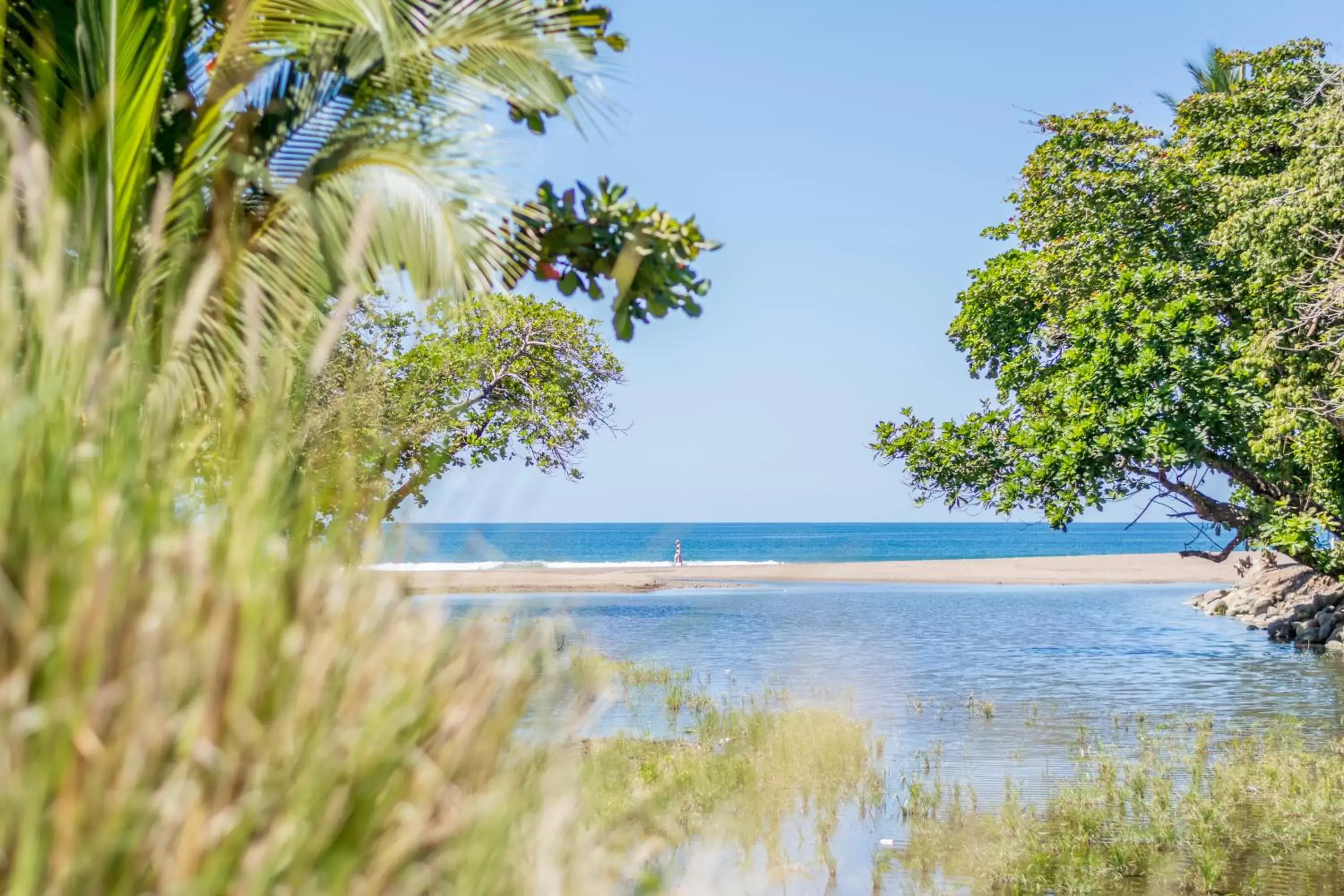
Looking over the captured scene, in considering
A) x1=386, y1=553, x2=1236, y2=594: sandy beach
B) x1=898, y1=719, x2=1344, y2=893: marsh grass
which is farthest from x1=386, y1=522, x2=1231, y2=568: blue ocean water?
x1=898, y1=719, x2=1344, y2=893: marsh grass

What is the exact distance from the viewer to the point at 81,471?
2457mm

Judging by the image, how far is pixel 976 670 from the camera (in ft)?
74.0

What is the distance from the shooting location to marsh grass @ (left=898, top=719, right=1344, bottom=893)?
28.5ft

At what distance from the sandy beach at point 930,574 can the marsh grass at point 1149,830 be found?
3359 cm

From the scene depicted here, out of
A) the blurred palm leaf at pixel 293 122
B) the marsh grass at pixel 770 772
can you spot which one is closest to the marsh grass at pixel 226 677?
the blurred palm leaf at pixel 293 122

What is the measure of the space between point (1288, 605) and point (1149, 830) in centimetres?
2439

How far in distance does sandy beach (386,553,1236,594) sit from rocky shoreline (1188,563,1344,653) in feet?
46.3

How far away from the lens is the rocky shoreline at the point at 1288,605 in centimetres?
2556

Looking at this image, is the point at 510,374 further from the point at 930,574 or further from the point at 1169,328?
the point at 930,574

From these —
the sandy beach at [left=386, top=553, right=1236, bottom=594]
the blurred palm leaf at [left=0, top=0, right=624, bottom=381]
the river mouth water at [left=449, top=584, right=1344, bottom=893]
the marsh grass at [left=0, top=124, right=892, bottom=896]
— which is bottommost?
the river mouth water at [left=449, top=584, right=1344, bottom=893]

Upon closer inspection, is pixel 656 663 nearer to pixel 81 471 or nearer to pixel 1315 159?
pixel 1315 159

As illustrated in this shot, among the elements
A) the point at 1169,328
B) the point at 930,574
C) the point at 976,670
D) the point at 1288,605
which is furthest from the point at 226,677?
the point at 930,574

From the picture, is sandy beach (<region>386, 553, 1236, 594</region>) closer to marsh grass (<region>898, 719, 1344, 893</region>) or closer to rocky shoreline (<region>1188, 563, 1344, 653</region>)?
rocky shoreline (<region>1188, 563, 1344, 653</region>)

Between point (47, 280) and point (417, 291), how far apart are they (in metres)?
3.21
